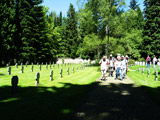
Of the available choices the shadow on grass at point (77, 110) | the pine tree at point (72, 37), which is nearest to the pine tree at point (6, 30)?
the shadow on grass at point (77, 110)

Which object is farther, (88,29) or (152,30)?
(152,30)

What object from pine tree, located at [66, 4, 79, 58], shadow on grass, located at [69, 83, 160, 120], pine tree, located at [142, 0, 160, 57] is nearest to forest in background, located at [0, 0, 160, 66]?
pine tree, located at [142, 0, 160, 57]

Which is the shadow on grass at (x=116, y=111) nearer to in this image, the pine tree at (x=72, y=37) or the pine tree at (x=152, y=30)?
the pine tree at (x=152, y=30)

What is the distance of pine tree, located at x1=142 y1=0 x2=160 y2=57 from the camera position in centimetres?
4308

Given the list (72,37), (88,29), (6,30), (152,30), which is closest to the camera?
(6,30)

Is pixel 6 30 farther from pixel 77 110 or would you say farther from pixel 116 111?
pixel 116 111

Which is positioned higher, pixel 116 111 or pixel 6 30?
pixel 6 30

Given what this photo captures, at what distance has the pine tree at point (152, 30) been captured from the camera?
141 feet

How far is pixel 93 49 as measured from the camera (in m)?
34.6

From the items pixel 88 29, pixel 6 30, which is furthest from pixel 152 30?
pixel 6 30

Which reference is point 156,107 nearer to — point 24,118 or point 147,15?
point 24,118

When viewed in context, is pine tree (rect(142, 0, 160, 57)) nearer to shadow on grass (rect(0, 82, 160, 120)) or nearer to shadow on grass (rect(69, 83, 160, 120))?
shadow on grass (rect(69, 83, 160, 120))

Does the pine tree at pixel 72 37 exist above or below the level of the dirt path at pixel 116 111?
above

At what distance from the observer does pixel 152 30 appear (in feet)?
146
